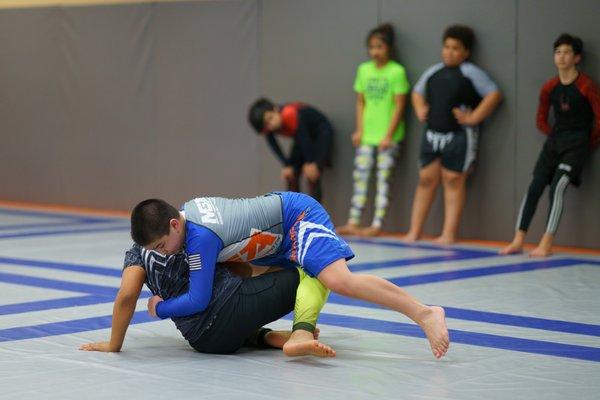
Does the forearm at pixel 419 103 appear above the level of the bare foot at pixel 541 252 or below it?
above

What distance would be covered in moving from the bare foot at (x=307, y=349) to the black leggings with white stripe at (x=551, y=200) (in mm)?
4379

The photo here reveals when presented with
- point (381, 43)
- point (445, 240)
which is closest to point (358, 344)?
point (445, 240)

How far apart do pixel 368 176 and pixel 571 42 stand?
2.45 meters

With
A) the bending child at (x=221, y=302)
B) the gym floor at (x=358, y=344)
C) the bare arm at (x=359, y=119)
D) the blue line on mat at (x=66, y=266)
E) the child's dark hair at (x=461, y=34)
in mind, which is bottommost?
the blue line on mat at (x=66, y=266)

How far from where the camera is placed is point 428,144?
9391 millimetres

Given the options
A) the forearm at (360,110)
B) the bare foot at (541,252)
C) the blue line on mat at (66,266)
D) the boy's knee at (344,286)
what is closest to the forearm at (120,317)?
the boy's knee at (344,286)

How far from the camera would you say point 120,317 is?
4602mm

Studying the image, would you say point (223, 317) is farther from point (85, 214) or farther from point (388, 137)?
point (85, 214)

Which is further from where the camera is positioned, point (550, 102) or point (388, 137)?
point (388, 137)

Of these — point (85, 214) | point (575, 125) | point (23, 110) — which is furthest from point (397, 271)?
point (23, 110)

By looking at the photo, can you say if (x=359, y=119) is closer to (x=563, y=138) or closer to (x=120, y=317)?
(x=563, y=138)

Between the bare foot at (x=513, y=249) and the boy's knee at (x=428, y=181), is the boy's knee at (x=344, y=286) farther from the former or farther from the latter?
the boy's knee at (x=428, y=181)

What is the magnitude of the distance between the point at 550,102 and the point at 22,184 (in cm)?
722

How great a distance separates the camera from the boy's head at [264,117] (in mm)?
9523
